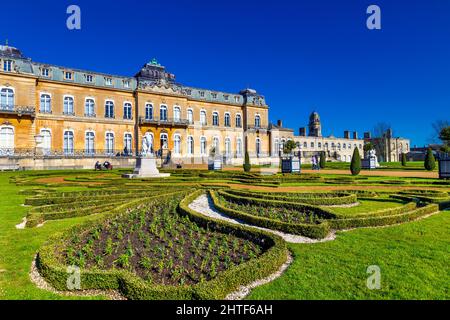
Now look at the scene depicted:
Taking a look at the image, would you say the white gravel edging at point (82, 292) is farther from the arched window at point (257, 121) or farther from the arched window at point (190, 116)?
the arched window at point (257, 121)

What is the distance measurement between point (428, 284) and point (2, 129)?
39.6 m

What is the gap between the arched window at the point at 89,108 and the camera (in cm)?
3753

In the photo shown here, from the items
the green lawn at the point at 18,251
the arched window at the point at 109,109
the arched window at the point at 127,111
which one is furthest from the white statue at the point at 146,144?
the arched window at the point at 127,111

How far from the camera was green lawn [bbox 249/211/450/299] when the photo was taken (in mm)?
3900

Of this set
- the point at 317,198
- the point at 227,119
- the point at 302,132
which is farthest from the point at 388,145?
the point at 317,198

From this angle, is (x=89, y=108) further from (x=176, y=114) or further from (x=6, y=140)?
(x=176, y=114)

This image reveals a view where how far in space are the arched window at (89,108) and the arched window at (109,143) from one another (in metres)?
3.36

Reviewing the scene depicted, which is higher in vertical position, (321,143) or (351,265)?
(321,143)

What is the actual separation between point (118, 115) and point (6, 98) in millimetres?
12604

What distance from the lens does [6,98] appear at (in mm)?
31594

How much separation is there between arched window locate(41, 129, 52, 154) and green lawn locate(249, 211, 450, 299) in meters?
37.1

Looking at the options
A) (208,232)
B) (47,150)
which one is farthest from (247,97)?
(208,232)

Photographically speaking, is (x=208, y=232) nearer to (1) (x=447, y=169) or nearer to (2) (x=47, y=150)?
(1) (x=447, y=169)
